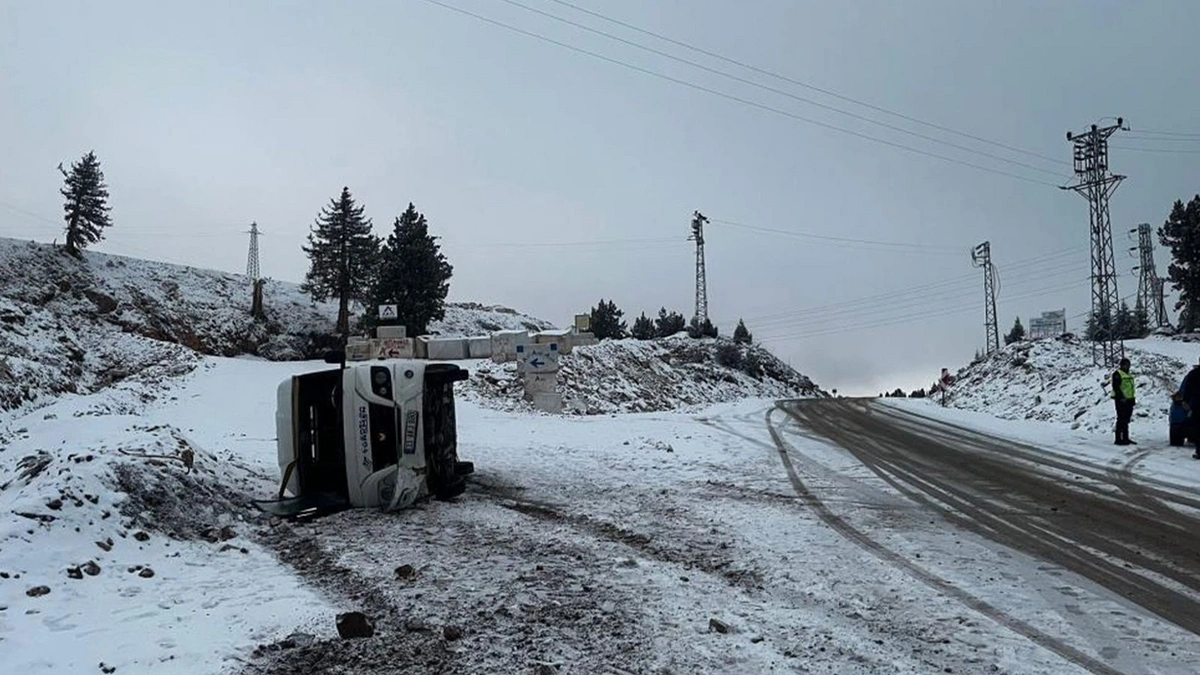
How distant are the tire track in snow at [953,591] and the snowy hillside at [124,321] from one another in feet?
77.7

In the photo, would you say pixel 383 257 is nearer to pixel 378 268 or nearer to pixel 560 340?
pixel 378 268

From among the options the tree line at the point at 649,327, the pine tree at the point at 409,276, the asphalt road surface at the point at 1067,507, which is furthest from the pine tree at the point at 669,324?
the asphalt road surface at the point at 1067,507

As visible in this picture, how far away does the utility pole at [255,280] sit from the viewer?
178ft

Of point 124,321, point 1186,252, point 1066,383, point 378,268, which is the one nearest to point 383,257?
point 378,268

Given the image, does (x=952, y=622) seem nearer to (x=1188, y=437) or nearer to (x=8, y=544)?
(x=8, y=544)

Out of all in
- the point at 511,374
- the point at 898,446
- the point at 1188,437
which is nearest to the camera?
the point at 1188,437

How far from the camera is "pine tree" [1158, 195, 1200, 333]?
174 feet

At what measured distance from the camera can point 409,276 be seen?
46969mm

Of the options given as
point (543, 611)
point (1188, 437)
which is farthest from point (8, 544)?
point (1188, 437)

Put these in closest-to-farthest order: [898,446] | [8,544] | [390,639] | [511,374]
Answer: [390,639], [8,544], [898,446], [511,374]

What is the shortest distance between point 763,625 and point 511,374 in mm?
26660

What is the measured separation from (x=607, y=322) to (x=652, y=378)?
21.9 meters

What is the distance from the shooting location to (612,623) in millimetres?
4734

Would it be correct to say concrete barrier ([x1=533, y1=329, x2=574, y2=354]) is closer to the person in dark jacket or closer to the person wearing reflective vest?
the person wearing reflective vest
